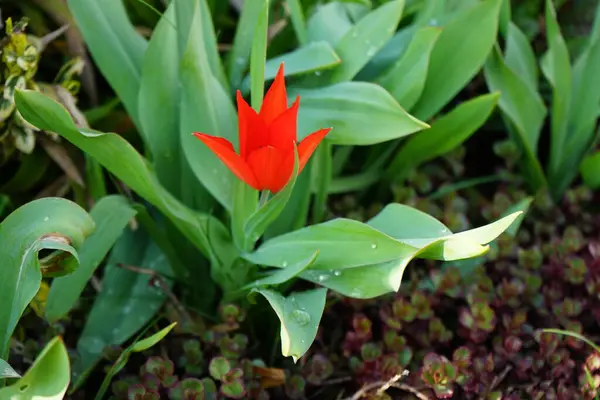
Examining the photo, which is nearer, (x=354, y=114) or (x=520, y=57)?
(x=354, y=114)

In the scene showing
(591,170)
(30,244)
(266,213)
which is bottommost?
(591,170)

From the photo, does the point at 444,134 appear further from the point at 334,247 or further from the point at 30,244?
the point at 30,244

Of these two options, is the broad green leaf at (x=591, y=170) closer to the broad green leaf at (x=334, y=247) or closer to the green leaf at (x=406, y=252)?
the green leaf at (x=406, y=252)

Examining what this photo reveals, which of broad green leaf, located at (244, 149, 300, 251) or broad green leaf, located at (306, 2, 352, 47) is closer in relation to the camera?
broad green leaf, located at (244, 149, 300, 251)

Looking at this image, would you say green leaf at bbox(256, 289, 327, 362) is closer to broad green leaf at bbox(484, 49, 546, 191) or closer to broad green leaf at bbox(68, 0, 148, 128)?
broad green leaf at bbox(68, 0, 148, 128)

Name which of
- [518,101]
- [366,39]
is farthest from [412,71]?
[518,101]

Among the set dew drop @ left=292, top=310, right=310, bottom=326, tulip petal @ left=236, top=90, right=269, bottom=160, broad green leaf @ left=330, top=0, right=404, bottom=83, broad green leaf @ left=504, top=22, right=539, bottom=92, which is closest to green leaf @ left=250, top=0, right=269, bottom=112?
tulip petal @ left=236, top=90, right=269, bottom=160
